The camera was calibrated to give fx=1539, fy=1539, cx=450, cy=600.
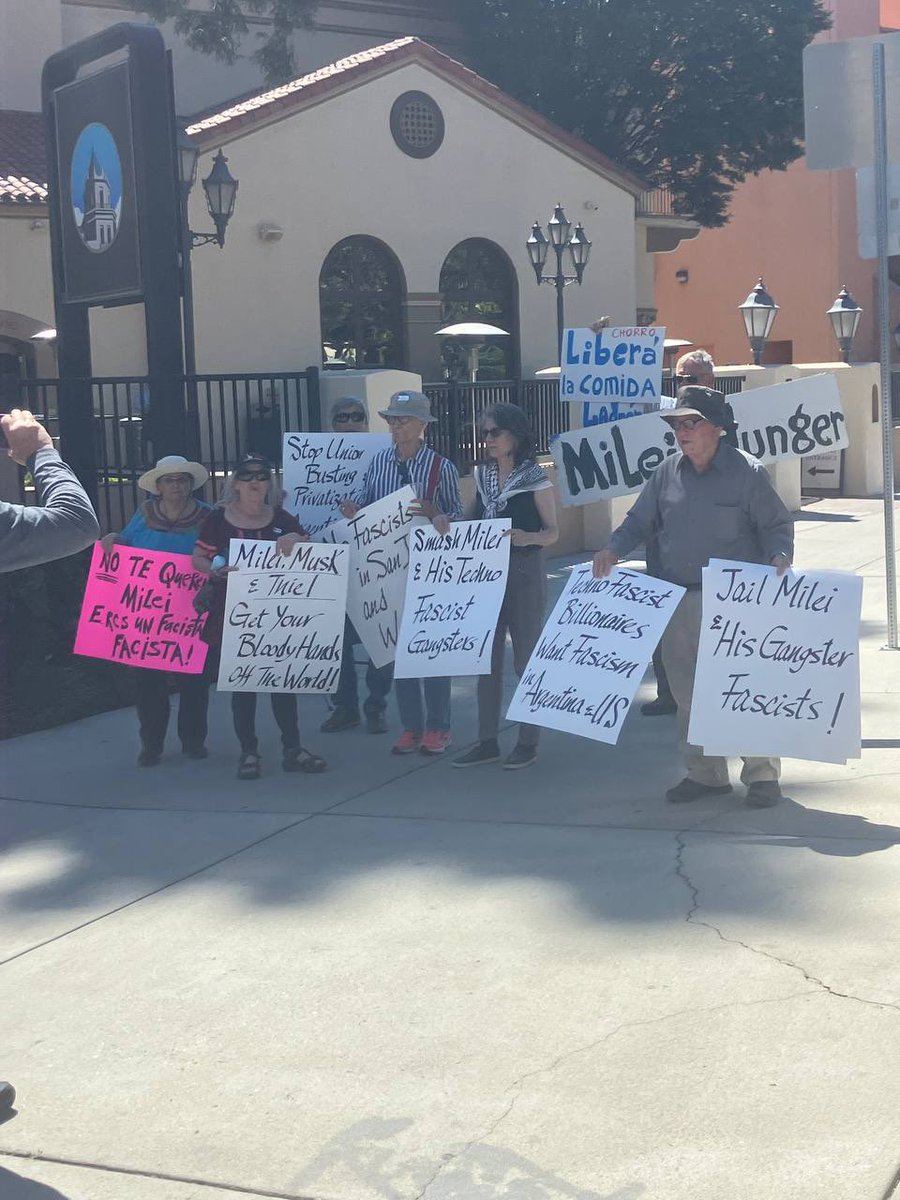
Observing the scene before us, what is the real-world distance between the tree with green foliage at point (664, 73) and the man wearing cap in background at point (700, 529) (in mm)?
27607

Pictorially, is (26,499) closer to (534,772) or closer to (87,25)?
(534,772)

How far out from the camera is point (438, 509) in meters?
7.46

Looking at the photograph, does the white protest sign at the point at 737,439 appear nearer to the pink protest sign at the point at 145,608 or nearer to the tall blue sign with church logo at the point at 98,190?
the pink protest sign at the point at 145,608

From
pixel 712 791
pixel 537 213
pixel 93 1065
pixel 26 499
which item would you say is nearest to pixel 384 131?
A: pixel 537 213

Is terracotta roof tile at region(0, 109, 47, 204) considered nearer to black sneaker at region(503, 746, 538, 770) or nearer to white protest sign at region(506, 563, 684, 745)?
black sneaker at region(503, 746, 538, 770)

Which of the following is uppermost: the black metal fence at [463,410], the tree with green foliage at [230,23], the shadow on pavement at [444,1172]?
the tree with green foliage at [230,23]

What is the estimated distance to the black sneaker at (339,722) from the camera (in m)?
8.05

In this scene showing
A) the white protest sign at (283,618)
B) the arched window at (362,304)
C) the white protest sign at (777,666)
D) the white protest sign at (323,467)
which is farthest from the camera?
the arched window at (362,304)

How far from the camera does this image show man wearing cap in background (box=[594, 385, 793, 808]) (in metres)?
6.05

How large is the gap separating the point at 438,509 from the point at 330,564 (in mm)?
587

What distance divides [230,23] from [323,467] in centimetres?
2104

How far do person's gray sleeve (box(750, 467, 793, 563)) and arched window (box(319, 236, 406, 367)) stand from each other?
2144cm

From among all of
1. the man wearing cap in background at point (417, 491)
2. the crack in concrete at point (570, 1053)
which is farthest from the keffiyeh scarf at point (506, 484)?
the crack in concrete at point (570, 1053)

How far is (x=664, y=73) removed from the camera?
3372cm
